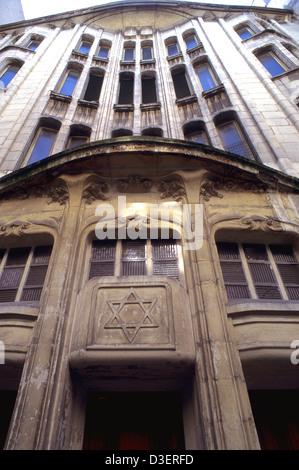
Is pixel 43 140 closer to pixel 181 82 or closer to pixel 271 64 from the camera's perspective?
pixel 181 82

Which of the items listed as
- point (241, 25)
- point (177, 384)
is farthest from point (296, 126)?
point (241, 25)

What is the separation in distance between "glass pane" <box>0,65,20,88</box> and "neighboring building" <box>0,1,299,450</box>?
2.54 m

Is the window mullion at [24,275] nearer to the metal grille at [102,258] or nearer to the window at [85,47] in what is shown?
the metal grille at [102,258]

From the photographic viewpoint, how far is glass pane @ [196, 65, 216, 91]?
13.6 metres

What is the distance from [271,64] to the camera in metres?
14.1

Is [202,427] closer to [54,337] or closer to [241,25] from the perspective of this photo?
[54,337]

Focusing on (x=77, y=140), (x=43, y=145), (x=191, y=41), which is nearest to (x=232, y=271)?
(x=77, y=140)

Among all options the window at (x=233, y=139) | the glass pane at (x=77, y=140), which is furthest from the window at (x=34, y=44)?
the window at (x=233, y=139)

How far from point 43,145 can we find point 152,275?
7961mm

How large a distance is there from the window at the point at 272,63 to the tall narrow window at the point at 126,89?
7.18m

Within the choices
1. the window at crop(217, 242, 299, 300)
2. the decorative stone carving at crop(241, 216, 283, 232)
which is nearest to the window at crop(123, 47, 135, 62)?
the decorative stone carving at crop(241, 216, 283, 232)

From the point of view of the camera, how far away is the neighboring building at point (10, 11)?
23.6 meters

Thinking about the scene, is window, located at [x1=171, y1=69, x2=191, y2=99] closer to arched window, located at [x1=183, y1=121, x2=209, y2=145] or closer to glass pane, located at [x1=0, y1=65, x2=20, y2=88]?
arched window, located at [x1=183, y1=121, x2=209, y2=145]

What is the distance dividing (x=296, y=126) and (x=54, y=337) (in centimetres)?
1050
